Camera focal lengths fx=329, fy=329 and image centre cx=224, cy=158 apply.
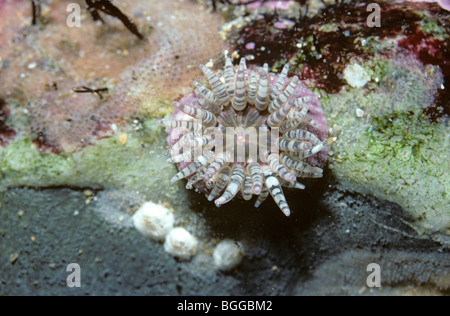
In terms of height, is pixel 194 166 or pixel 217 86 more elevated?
pixel 217 86

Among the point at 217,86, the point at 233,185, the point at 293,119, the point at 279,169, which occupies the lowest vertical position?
the point at 233,185

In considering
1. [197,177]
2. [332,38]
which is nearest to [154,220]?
[197,177]

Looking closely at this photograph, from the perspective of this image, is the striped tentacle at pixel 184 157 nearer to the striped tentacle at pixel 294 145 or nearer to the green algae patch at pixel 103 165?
the green algae patch at pixel 103 165

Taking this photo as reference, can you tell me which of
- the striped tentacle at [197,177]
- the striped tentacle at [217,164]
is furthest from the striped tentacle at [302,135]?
the striped tentacle at [197,177]

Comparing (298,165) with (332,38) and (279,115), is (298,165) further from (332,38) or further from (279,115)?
(332,38)
